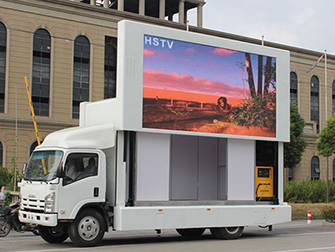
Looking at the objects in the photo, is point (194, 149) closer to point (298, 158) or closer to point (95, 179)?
point (95, 179)

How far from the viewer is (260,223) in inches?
626

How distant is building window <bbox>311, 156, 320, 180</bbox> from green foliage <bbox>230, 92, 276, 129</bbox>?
47.3m

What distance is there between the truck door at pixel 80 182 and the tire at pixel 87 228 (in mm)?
276

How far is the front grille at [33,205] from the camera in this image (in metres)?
12.9

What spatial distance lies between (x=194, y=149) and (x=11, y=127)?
29.7 meters

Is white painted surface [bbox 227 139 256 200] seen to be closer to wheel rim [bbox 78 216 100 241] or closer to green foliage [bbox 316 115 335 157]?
wheel rim [bbox 78 216 100 241]

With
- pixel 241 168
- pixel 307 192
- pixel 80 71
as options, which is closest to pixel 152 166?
pixel 241 168

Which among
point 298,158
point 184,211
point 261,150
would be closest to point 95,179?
point 184,211

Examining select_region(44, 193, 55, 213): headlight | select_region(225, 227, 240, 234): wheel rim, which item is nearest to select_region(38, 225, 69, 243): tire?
select_region(44, 193, 55, 213): headlight

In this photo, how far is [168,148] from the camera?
47.9 feet

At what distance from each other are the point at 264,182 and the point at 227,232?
7.50ft

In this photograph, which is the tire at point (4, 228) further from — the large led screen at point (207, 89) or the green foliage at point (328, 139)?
the green foliage at point (328, 139)

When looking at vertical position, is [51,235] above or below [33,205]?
below

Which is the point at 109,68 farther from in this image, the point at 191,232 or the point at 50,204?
the point at 50,204
